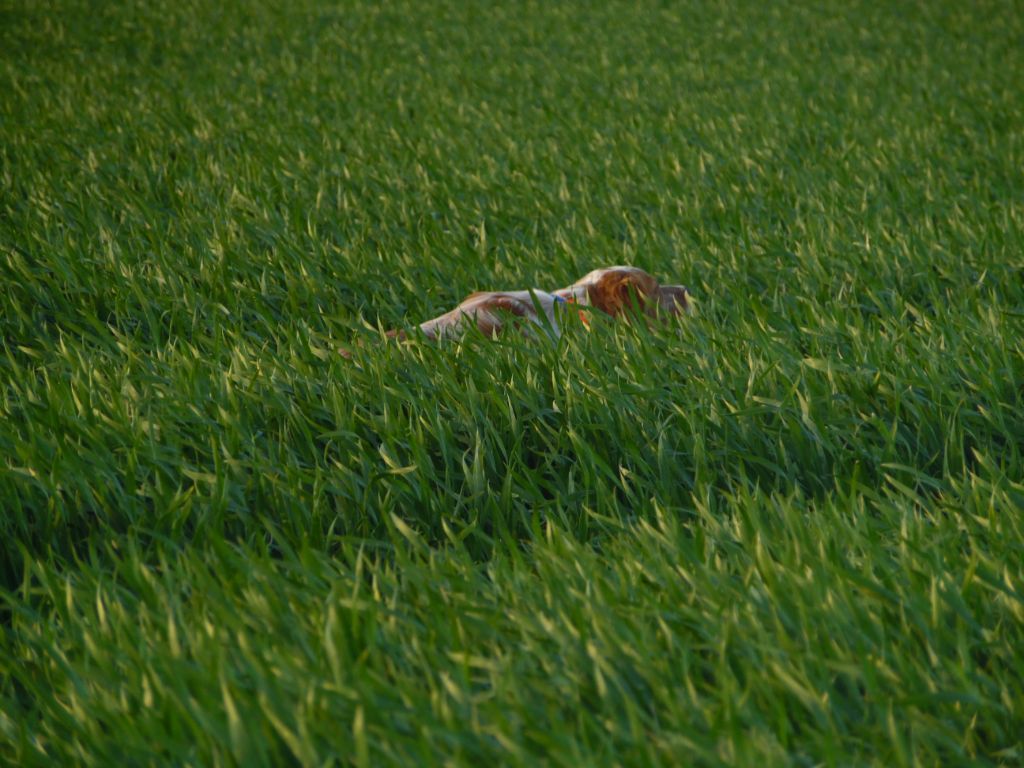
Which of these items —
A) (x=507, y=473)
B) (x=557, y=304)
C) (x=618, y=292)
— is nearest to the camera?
(x=507, y=473)

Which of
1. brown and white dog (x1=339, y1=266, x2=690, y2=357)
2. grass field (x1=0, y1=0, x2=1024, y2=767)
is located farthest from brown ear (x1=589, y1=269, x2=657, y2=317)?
grass field (x1=0, y1=0, x2=1024, y2=767)

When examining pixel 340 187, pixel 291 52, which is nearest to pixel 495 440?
pixel 340 187

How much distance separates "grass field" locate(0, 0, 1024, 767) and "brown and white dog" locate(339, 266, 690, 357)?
15 centimetres

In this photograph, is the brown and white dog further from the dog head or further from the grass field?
the grass field

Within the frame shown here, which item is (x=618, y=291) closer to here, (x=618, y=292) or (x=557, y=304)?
(x=618, y=292)

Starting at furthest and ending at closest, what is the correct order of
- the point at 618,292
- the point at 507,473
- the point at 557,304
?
the point at 618,292 < the point at 557,304 < the point at 507,473

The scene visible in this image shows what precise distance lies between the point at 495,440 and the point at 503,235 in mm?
2283

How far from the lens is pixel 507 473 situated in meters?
2.23

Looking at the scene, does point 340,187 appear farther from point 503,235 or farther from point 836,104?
point 836,104

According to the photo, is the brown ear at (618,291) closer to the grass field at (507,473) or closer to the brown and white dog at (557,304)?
the brown and white dog at (557,304)

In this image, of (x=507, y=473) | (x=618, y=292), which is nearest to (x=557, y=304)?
(x=618, y=292)

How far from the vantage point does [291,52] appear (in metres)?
9.58

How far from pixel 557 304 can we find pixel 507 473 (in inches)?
32.8

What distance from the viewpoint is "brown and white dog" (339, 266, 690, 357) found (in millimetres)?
2887
